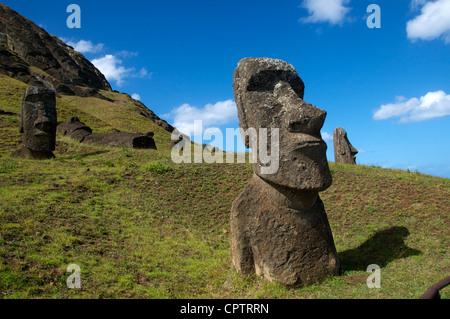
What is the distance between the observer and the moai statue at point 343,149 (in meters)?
15.7

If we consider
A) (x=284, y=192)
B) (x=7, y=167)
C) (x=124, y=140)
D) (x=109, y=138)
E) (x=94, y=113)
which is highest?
(x=94, y=113)

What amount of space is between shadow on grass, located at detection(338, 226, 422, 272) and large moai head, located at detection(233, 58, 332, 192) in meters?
1.90

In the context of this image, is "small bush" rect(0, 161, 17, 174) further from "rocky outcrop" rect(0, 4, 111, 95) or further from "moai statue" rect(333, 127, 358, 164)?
"rocky outcrop" rect(0, 4, 111, 95)

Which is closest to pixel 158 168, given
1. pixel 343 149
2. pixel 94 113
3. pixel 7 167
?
pixel 7 167

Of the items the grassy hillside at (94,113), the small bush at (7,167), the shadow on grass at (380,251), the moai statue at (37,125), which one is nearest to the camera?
the shadow on grass at (380,251)

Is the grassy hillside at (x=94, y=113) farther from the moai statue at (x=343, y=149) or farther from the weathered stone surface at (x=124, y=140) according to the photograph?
the moai statue at (x=343, y=149)

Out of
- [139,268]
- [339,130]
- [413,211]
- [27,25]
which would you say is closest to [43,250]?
[139,268]

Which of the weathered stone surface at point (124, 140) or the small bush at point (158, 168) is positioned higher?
the weathered stone surface at point (124, 140)

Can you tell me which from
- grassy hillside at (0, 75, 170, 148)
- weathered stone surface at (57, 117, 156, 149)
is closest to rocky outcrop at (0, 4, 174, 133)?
grassy hillside at (0, 75, 170, 148)

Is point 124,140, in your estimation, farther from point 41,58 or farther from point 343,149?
point 41,58

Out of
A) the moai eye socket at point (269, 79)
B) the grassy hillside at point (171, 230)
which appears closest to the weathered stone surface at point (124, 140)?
the grassy hillside at point (171, 230)

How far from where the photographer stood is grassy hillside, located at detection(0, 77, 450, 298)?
5.23 meters

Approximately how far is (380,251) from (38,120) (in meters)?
13.0

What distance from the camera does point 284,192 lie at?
513 centimetres
